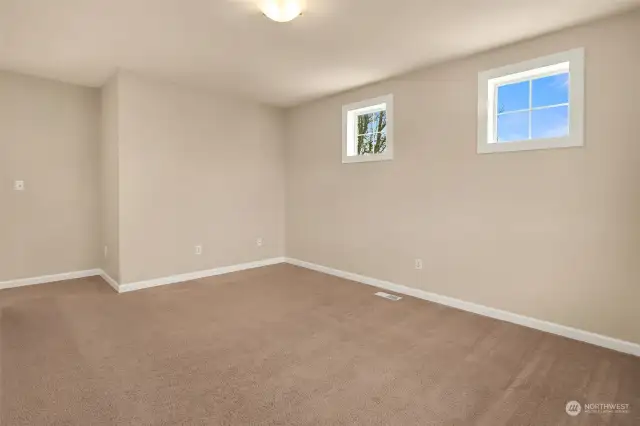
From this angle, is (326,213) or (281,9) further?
(326,213)

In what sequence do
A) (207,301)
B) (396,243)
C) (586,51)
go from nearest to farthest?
(586,51)
(207,301)
(396,243)

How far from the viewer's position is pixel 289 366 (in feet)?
8.19

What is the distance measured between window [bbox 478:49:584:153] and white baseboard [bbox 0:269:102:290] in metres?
5.06

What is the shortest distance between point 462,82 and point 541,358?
2.55 meters

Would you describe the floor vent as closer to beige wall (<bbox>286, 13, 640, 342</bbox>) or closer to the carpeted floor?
the carpeted floor

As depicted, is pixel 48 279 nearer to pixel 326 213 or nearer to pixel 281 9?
pixel 326 213

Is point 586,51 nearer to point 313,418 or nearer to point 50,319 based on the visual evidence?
point 313,418

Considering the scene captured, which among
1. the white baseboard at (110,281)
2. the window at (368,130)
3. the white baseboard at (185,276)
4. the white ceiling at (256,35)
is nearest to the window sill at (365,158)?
the window at (368,130)

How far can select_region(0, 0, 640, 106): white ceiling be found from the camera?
2.62 m


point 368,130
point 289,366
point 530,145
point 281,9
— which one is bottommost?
point 289,366

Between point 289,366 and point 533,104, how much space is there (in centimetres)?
300

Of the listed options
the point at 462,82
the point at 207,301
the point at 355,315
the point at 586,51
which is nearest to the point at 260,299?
the point at 207,301

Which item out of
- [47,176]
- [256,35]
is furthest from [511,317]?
[47,176]

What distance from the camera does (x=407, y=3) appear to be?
2.58 metres
